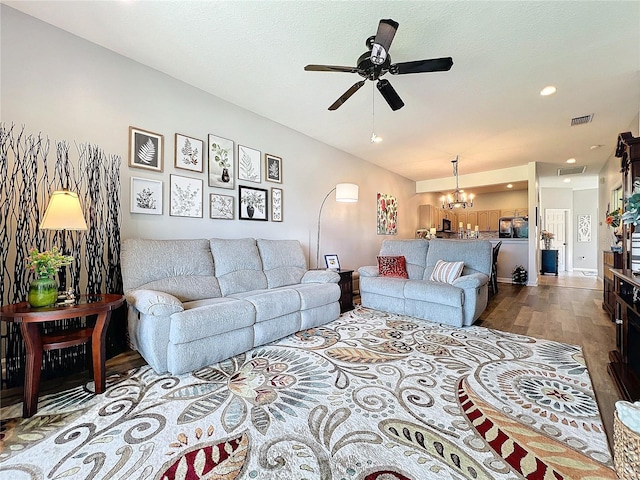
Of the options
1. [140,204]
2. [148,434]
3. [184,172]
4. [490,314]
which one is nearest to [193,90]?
[184,172]

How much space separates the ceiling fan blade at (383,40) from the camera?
1856mm

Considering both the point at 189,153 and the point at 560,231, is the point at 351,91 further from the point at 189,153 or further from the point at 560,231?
the point at 560,231

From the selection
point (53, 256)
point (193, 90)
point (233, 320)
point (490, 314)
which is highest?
point (193, 90)

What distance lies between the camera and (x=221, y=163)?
11.6 feet

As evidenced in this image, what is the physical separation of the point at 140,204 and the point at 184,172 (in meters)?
0.61

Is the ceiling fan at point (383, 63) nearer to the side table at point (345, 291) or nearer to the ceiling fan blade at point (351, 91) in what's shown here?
the ceiling fan blade at point (351, 91)

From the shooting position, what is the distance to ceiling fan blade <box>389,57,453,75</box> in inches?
82.3

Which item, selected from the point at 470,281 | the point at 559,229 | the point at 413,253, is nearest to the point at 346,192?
the point at 413,253

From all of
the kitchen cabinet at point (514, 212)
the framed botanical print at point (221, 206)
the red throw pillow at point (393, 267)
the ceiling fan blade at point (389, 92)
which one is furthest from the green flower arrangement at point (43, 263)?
the kitchen cabinet at point (514, 212)

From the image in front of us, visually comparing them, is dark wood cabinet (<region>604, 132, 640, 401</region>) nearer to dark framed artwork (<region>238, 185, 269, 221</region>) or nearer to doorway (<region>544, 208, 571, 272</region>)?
dark framed artwork (<region>238, 185, 269, 221</region>)

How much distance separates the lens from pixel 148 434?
1495mm

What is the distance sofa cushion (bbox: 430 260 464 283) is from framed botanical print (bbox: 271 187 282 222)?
2412mm

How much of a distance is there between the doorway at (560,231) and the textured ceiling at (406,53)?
5906 millimetres

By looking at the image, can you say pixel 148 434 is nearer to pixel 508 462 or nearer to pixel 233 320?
pixel 233 320
